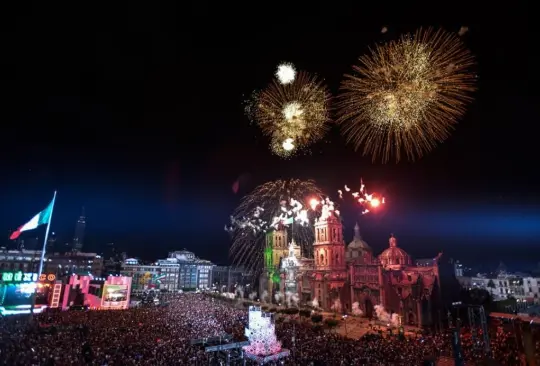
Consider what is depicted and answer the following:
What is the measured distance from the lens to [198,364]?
64.3 feet

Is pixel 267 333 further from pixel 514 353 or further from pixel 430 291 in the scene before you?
pixel 430 291

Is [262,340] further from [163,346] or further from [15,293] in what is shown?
[15,293]

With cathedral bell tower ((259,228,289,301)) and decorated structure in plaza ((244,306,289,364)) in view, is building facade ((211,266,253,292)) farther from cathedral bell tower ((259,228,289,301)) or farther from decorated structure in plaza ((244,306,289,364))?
decorated structure in plaza ((244,306,289,364))

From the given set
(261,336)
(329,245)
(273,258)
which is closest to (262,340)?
(261,336)

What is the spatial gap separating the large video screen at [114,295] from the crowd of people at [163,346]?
79.4 feet

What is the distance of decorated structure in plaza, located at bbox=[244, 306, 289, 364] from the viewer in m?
24.7

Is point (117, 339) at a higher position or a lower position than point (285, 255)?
lower

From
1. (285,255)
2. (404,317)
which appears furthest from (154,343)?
(285,255)

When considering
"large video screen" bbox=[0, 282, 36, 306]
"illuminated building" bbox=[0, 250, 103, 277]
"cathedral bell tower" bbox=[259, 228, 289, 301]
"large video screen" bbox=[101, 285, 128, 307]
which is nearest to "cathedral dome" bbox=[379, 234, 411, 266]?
"cathedral bell tower" bbox=[259, 228, 289, 301]

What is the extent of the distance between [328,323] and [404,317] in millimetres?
10582

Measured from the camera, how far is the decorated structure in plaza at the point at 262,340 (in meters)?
24.7

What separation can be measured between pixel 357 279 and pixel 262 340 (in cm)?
2643

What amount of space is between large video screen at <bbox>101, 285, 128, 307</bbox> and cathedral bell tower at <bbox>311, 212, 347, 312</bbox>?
36.1 m

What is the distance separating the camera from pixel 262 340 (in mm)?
25484
